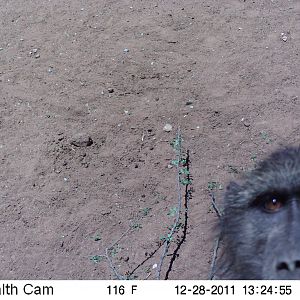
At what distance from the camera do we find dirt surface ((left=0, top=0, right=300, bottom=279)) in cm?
438

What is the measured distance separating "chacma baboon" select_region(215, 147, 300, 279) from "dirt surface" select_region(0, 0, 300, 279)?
526 millimetres

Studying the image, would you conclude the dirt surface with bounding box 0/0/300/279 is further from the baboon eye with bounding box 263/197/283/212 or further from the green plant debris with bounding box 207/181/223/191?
the baboon eye with bounding box 263/197/283/212

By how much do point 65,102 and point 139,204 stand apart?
1.54 m

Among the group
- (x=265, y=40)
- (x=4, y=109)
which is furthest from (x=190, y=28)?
(x=4, y=109)

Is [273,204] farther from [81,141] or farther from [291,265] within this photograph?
[81,141]

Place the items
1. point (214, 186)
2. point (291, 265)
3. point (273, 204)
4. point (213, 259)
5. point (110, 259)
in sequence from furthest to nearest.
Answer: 1. point (214, 186)
2. point (110, 259)
3. point (213, 259)
4. point (273, 204)
5. point (291, 265)

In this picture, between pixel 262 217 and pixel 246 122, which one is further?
pixel 246 122

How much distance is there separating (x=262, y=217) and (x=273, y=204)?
10 cm

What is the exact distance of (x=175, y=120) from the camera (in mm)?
5363

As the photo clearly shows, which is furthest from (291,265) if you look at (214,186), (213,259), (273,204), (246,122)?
(246,122)

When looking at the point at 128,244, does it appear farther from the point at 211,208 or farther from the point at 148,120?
the point at 148,120

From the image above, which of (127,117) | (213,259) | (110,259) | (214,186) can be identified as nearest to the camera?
(213,259)

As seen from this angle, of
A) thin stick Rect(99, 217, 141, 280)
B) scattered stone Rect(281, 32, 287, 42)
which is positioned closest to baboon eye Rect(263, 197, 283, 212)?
thin stick Rect(99, 217, 141, 280)

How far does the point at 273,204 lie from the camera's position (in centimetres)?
322
